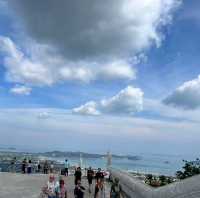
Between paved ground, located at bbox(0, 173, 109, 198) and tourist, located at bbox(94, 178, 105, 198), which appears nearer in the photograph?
tourist, located at bbox(94, 178, 105, 198)

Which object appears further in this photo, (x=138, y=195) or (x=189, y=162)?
(x=189, y=162)

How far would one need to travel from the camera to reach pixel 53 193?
59.5 ft

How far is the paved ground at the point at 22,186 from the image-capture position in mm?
26219

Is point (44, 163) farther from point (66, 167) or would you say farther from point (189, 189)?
point (189, 189)

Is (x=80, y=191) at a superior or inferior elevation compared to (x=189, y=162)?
inferior

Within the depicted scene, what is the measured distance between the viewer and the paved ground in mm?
26219

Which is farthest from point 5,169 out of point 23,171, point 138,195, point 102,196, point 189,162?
point 138,195

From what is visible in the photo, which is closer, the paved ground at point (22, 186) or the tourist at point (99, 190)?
the tourist at point (99, 190)

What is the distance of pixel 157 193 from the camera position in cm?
544

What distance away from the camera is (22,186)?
3102cm

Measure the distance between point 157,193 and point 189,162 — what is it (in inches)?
642

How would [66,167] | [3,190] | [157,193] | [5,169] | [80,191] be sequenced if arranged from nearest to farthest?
[157,193]
[80,191]
[3,190]
[66,167]
[5,169]

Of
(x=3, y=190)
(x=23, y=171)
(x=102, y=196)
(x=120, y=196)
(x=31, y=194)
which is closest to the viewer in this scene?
(x=120, y=196)

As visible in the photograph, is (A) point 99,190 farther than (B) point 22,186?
No
